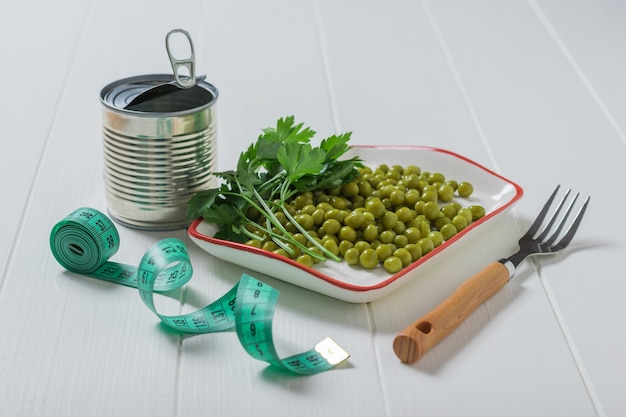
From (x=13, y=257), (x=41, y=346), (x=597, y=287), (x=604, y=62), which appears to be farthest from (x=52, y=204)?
(x=604, y=62)

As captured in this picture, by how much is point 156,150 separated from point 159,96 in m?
0.12

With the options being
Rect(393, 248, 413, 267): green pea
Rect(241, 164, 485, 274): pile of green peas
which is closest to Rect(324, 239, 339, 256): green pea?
Rect(241, 164, 485, 274): pile of green peas

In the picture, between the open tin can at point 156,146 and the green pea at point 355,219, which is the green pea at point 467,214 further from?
the open tin can at point 156,146

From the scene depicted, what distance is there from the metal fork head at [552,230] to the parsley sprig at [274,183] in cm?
35

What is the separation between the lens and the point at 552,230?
177 cm

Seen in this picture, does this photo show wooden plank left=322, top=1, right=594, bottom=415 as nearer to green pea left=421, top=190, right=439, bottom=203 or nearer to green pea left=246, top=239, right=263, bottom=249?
green pea left=421, top=190, right=439, bottom=203

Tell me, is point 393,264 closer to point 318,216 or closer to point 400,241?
point 400,241

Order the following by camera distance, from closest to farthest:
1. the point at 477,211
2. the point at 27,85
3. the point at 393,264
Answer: the point at 393,264
the point at 477,211
the point at 27,85

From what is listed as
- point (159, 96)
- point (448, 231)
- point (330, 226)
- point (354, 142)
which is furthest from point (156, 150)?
point (354, 142)

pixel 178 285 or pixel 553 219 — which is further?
pixel 553 219

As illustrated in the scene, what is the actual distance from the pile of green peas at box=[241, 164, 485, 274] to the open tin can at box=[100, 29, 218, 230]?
143 millimetres

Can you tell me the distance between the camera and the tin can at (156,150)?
63.2 inches

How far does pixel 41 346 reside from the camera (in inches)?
54.9

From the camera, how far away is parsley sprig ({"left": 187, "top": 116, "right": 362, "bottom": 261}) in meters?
1.61
